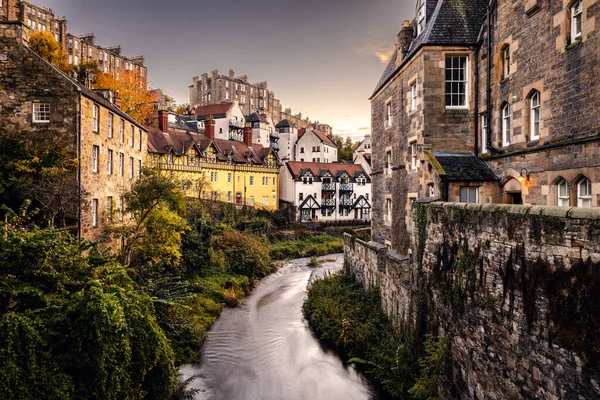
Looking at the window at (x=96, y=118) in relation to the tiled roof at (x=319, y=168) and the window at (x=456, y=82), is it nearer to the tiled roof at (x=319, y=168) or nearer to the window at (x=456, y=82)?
the window at (x=456, y=82)

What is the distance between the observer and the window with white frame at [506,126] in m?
13.8

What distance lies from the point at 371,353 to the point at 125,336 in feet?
Result: 30.9

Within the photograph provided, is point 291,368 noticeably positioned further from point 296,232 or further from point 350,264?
point 296,232

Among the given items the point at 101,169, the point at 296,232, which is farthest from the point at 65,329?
the point at 296,232

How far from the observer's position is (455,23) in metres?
15.6

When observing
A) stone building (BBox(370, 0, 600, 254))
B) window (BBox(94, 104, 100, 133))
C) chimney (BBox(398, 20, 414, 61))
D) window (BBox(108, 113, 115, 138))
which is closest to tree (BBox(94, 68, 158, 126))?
window (BBox(108, 113, 115, 138))

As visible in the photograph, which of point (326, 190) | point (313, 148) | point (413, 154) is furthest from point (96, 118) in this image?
point (313, 148)

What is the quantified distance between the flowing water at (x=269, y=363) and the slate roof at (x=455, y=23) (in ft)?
41.7

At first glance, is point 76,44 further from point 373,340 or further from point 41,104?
point 373,340

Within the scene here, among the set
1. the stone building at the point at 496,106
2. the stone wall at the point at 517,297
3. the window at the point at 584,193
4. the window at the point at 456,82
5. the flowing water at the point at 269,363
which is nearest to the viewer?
the stone wall at the point at 517,297

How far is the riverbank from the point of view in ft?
37.4

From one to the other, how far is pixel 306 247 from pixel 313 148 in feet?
93.8

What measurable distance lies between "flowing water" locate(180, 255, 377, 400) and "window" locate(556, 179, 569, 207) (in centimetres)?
832

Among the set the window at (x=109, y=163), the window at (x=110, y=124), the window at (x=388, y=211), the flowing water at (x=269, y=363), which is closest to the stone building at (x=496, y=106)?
the window at (x=388, y=211)
